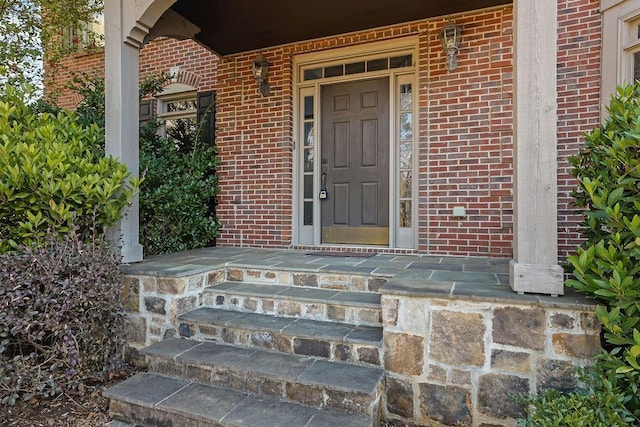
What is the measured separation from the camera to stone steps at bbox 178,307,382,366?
2.07 m

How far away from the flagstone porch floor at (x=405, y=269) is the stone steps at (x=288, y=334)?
323 mm

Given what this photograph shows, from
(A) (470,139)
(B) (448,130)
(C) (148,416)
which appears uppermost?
(B) (448,130)

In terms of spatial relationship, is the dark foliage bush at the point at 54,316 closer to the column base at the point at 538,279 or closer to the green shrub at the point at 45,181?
the green shrub at the point at 45,181

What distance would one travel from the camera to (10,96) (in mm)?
2703

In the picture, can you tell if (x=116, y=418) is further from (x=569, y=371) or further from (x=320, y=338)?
(x=569, y=371)

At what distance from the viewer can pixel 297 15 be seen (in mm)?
3686

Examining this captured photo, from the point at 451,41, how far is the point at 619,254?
264cm

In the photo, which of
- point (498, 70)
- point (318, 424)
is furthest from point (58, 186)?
point (498, 70)

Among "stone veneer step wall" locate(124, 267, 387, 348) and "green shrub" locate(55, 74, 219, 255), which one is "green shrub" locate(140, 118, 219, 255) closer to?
"green shrub" locate(55, 74, 219, 255)

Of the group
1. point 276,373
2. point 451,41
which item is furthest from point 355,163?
point 276,373

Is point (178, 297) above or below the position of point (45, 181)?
below

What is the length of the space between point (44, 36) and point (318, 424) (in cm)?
584

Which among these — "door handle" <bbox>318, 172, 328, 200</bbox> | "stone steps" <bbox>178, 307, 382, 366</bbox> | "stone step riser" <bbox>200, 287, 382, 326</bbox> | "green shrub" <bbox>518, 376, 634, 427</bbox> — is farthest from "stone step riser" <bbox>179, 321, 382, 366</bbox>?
"door handle" <bbox>318, 172, 328, 200</bbox>

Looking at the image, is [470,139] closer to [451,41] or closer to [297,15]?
[451,41]
